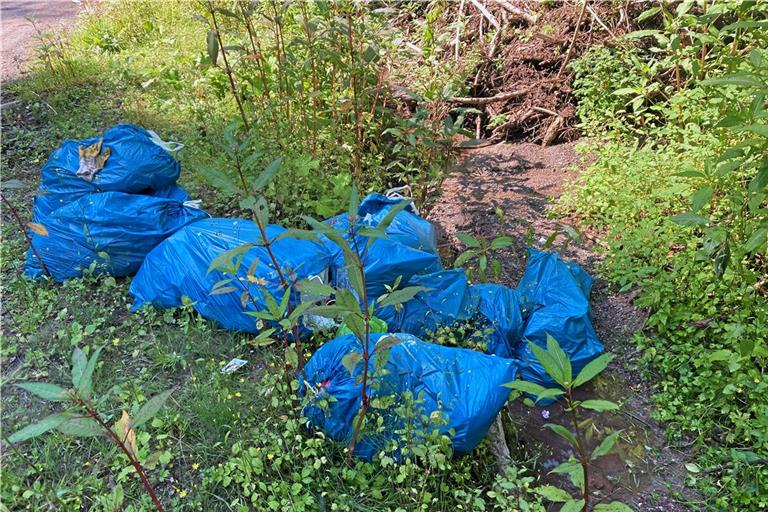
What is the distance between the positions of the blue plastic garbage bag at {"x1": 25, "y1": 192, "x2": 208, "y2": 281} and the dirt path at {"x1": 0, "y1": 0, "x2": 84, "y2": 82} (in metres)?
2.97

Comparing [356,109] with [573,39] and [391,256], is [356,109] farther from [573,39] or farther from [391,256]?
[573,39]

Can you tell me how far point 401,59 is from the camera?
4633mm

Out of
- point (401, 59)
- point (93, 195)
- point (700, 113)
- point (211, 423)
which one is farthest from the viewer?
point (401, 59)

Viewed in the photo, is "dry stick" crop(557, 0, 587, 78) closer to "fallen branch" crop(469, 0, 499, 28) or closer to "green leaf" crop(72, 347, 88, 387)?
"fallen branch" crop(469, 0, 499, 28)

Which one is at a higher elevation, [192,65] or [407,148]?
[192,65]

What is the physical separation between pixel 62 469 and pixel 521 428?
174 centimetres

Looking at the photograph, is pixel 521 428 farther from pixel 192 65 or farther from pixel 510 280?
pixel 192 65

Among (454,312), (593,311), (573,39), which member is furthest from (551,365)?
(573,39)

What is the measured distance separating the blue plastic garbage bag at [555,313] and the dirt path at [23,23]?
15.9 feet

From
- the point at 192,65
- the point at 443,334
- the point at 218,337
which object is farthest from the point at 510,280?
the point at 192,65

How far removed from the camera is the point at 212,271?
256 centimetres

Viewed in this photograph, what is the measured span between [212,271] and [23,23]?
5.67 meters

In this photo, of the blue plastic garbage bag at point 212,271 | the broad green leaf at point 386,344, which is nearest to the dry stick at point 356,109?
the blue plastic garbage bag at point 212,271

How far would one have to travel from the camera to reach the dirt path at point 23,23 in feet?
17.1
